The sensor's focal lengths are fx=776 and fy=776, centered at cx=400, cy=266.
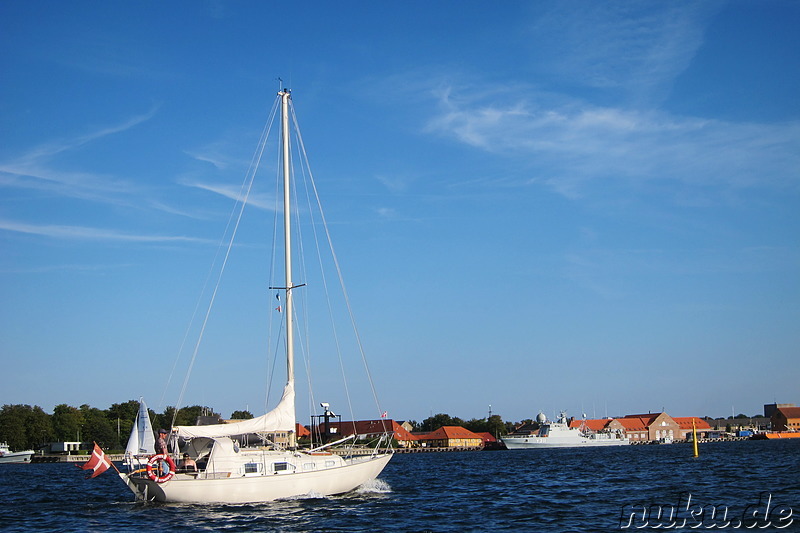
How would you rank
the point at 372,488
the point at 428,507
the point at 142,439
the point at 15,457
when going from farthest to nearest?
the point at 15,457 → the point at 372,488 → the point at 142,439 → the point at 428,507

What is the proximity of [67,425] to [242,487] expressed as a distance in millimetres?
120018

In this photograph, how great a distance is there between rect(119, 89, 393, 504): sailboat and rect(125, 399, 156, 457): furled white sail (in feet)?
3.32

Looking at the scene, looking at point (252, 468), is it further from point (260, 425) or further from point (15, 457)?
point (15, 457)

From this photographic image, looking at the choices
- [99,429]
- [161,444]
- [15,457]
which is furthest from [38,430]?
[161,444]

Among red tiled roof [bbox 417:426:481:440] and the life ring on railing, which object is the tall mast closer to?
the life ring on railing

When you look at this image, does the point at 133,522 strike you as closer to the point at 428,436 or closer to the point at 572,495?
the point at 572,495

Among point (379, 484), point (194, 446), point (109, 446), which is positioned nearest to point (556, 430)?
point (109, 446)

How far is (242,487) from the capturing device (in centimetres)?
3094

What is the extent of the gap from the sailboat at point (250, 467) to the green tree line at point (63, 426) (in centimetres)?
10186

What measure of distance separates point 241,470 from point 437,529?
9.16 m

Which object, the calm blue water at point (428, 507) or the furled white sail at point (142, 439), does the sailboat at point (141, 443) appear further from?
the calm blue water at point (428, 507)

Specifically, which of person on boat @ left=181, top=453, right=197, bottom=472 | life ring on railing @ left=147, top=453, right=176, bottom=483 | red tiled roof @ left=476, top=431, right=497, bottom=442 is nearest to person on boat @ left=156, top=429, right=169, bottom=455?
life ring on railing @ left=147, top=453, right=176, bottom=483

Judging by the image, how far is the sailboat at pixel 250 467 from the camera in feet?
101

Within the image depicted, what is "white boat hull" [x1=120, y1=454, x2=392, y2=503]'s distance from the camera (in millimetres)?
30703
